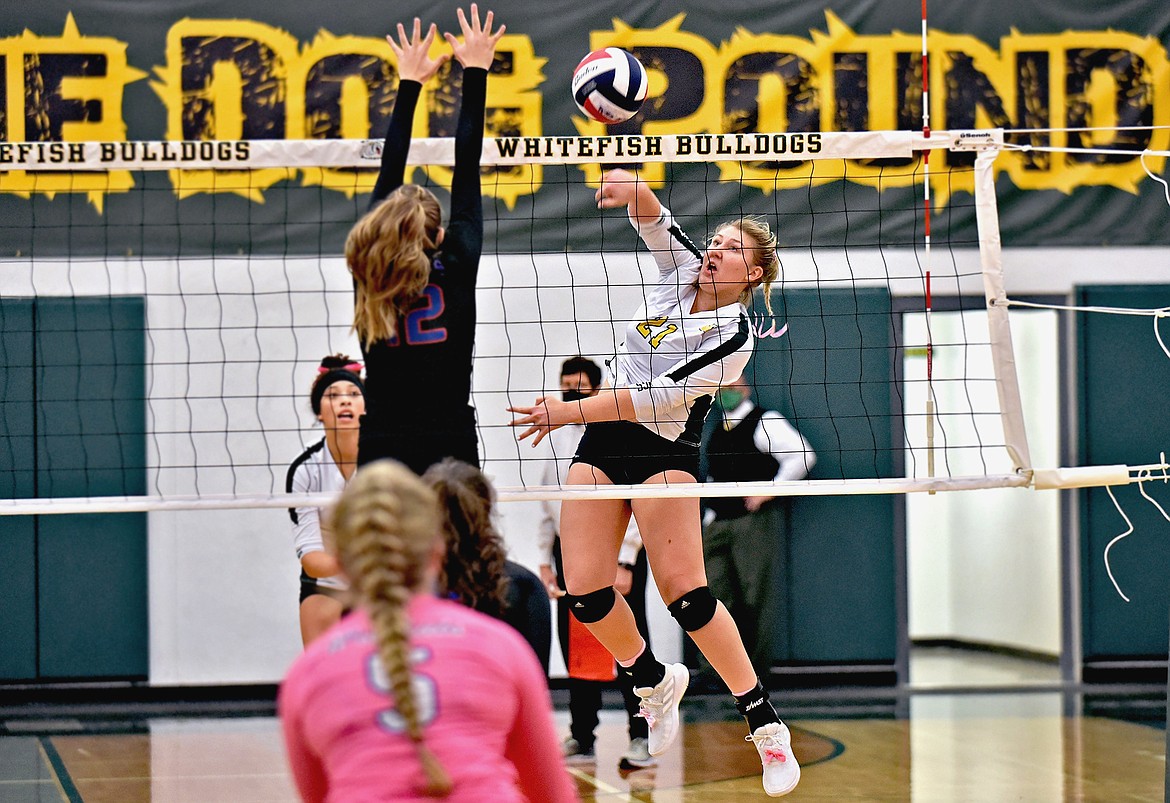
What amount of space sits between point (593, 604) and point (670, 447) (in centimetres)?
60

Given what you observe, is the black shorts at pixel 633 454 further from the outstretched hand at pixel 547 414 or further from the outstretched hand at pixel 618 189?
the outstretched hand at pixel 618 189

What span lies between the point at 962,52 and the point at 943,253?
3.96 feet

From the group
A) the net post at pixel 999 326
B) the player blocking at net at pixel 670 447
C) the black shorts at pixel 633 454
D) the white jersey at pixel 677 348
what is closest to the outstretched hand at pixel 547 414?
the player blocking at net at pixel 670 447

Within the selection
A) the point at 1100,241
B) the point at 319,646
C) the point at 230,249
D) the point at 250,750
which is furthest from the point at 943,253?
the point at 319,646

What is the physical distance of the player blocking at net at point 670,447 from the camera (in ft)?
14.4

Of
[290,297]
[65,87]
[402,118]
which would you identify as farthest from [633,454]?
[65,87]

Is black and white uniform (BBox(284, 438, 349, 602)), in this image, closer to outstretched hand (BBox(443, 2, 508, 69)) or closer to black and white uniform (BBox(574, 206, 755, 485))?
black and white uniform (BBox(574, 206, 755, 485))

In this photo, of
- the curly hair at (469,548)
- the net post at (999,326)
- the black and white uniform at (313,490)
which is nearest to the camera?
the curly hair at (469,548)

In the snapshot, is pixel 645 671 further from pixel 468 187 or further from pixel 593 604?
pixel 468 187

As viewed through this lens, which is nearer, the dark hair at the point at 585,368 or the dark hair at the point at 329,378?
the dark hair at the point at 329,378

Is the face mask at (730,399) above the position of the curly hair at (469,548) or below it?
above

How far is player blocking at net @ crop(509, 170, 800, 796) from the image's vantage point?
4398mm

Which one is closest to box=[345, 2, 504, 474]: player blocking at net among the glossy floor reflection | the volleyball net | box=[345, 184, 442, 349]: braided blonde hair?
box=[345, 184, 442, 349]: braided blonde hair

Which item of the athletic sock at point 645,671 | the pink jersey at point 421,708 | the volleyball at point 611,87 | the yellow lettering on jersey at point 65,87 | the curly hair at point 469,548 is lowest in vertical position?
A: the athletic sock at point 645,671
